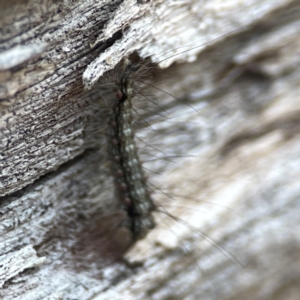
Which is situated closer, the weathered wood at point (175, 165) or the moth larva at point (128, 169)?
the weathered wood at point (175, 165)

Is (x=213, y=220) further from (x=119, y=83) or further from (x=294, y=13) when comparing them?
(x=294, y=13)

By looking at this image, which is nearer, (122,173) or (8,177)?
(8,177)

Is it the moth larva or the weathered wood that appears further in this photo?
the moth larva

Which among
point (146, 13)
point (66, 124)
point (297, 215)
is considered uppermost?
point (146, 13)

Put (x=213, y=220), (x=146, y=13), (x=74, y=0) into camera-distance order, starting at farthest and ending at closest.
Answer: (x=213, y=220), (x=146, y=13), (x=74, y=0)

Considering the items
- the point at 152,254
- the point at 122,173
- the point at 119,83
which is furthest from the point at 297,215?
the point at 119,83

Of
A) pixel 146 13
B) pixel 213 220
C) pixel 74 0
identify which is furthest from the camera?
pixel 213 220

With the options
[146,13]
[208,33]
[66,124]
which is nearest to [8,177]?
[66,124]

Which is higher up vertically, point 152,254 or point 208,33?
point 208,33
